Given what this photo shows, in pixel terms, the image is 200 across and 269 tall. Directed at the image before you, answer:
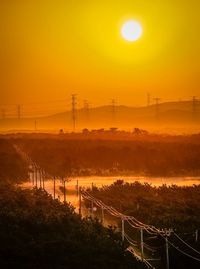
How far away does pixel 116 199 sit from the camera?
33.9 meters

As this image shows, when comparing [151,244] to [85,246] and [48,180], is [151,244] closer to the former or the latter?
[85,246]

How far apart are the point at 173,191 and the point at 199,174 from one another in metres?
17.7

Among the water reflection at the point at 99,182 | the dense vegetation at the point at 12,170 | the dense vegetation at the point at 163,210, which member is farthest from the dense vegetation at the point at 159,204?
the dense vegetation at the point at 12,170

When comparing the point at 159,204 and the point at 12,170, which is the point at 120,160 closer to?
the point at 12,170

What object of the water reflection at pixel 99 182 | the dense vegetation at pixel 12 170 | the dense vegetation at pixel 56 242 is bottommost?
the dense vegetation at pixel 56 242

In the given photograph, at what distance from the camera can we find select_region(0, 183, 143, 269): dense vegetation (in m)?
18.8

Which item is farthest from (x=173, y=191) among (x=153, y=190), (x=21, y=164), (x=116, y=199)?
(x=21, y=164)

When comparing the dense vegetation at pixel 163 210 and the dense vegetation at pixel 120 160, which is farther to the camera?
the dense vegetation at pixel 120 160

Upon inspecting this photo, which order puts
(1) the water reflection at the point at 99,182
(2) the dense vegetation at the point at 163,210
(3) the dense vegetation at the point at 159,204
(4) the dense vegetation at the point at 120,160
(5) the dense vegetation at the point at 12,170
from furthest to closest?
(4) the dense vegetation at the point at 120,160
(5) the dense vegetation at the point at 12,170
(1) the water reflection at the point at 99,182
(3) the dense vegetation at the point at 159,204
(2) the dense vegetation at the point at 163,210

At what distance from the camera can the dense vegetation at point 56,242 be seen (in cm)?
1875

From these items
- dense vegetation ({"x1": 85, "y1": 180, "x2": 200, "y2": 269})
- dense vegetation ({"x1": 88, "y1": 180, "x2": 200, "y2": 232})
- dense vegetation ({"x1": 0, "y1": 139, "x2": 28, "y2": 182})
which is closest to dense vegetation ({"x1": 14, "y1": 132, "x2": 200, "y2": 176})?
dense vegetation ({"x1": 0, "y1": 139, "x2": 28, "y2": 182})

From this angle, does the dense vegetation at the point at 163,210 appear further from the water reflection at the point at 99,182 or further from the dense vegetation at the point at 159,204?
the water reflection at the point at 99,182

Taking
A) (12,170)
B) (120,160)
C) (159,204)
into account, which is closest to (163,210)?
(159,204)

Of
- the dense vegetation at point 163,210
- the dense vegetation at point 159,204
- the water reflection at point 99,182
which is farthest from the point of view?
the water reflection at point 99,182
